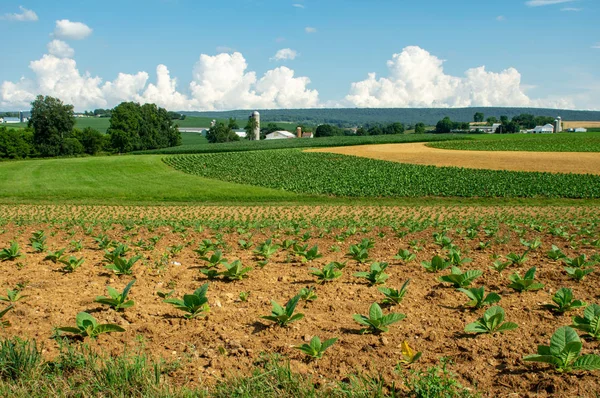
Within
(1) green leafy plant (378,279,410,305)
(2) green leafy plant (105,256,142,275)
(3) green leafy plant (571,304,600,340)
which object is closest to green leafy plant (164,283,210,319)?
(1) green leafy plant (378,279,410,305)

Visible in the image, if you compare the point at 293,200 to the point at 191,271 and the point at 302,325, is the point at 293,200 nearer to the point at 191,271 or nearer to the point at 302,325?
the point at 191,271

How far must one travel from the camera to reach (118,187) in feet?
130

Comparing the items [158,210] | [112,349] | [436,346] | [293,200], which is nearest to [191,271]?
[112,349]

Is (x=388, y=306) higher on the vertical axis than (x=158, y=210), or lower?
higher

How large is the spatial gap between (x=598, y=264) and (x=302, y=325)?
5207 millimetres

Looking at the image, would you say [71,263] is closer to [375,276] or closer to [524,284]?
[375,276]

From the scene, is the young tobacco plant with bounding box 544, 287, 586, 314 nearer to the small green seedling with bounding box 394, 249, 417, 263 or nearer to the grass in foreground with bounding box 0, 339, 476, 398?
the grass in foreground with bounding box 0, 339, 476, 398

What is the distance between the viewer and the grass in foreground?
3.89 m

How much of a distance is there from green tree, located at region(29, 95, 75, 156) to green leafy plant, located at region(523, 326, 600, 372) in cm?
9900

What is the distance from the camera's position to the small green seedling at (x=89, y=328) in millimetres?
4922

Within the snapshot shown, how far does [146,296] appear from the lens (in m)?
6.30

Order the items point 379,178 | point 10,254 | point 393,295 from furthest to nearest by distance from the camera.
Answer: point 379,178
point 10,254
point 393,295

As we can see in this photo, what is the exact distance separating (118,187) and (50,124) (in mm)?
60806

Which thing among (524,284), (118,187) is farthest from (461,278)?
(118,187)
